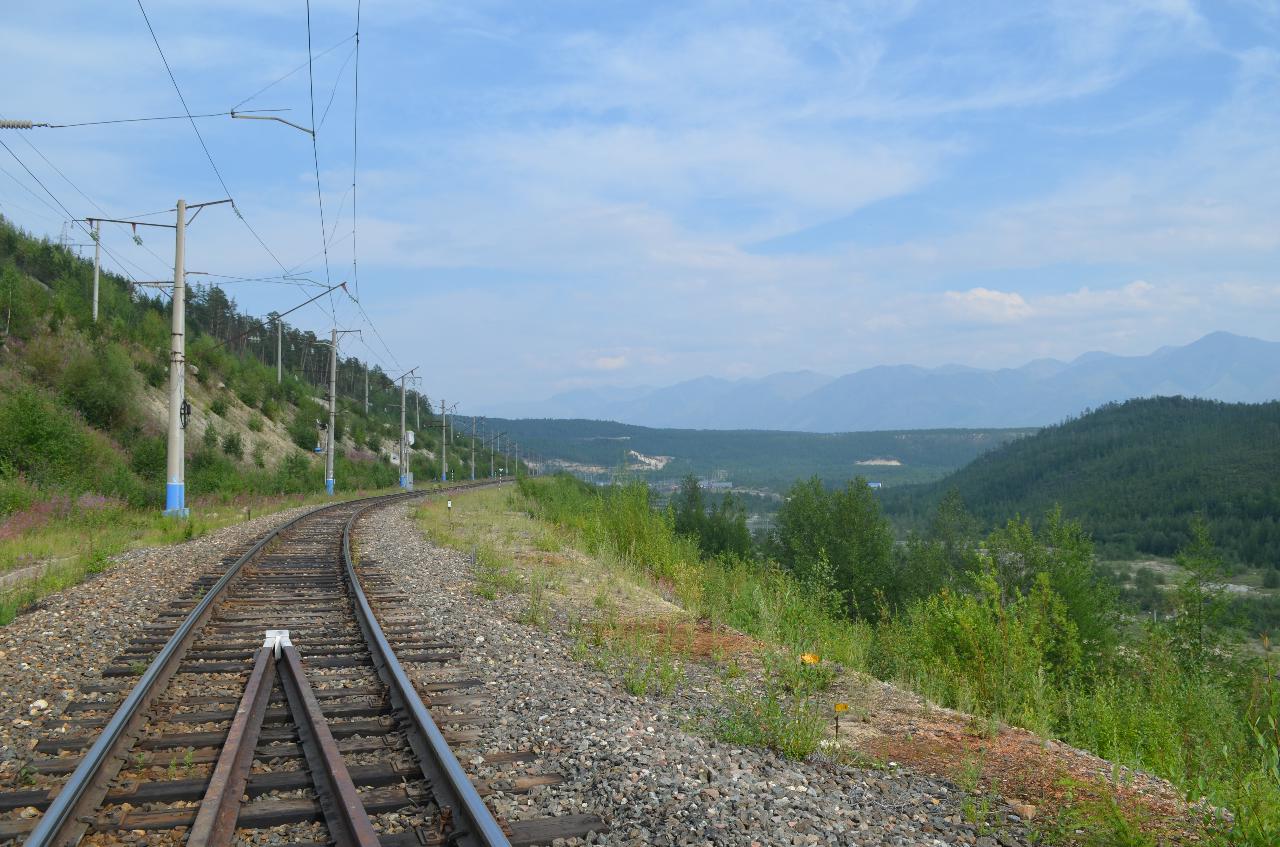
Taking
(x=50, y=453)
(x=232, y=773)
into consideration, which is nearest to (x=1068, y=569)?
(x=232, y=773)

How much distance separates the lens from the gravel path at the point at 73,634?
6.23m

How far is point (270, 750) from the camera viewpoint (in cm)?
544

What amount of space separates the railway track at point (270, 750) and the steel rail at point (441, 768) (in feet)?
0.04

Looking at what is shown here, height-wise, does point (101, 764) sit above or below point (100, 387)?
below

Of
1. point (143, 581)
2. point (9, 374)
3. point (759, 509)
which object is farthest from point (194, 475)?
point (759, 509)

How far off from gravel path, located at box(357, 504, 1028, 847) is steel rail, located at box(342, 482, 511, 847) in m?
0.25

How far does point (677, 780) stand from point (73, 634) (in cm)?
750

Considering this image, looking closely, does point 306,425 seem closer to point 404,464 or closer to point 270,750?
point 404,464

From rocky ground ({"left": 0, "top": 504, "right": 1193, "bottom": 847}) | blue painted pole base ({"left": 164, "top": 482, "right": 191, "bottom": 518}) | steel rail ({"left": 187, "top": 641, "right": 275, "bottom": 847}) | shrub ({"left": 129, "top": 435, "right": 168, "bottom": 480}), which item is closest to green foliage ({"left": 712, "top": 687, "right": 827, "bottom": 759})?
rocky ground ({"left": 0, "top": 504, "right": 1193, "bottom": 847})

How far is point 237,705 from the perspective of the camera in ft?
21.3

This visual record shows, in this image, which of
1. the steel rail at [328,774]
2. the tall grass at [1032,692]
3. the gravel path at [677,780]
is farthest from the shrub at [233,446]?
the steel rail at [328,774]

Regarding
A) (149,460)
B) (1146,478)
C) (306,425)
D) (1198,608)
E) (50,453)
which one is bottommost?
(1146,478)

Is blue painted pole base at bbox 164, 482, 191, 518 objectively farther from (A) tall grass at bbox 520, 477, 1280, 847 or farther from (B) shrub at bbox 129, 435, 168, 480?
(A) tall grass at bbox 520, 477, 1280, 847

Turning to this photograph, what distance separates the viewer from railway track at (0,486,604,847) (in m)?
4.30
